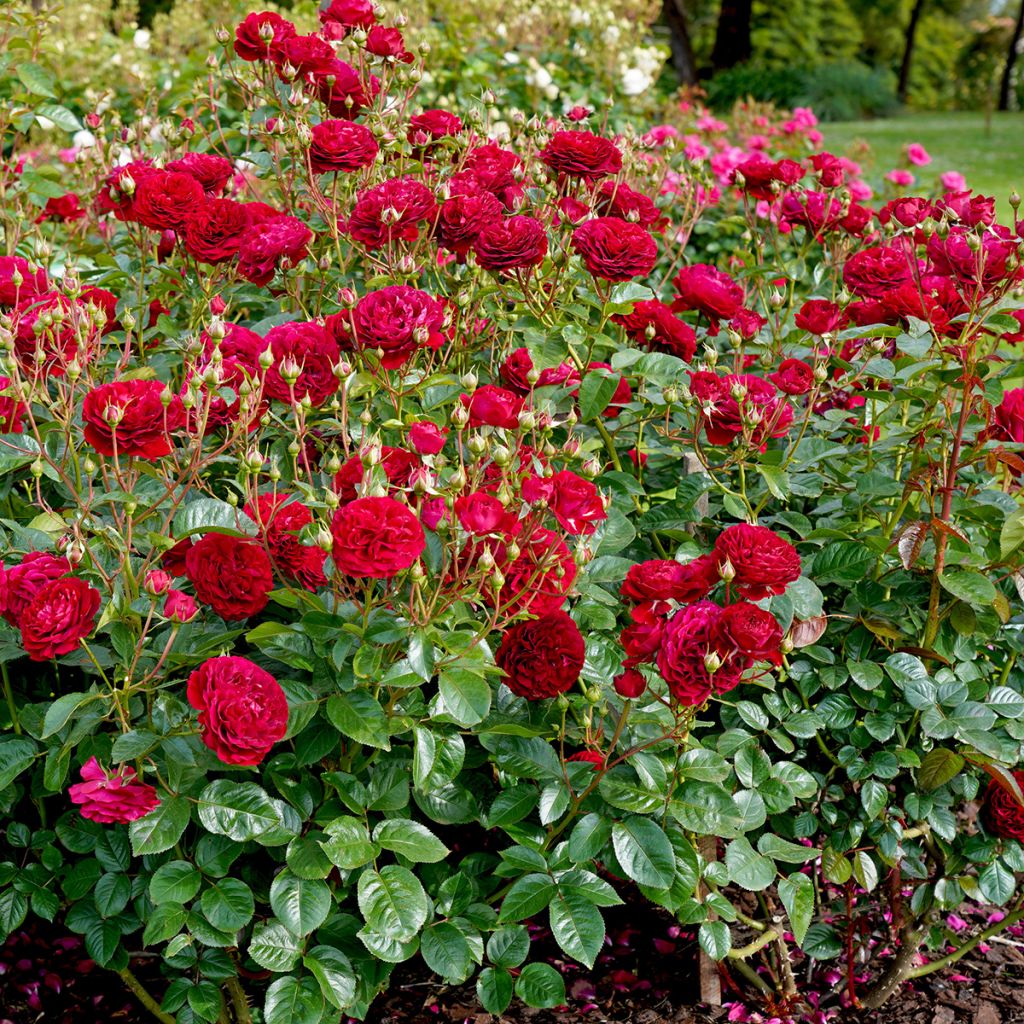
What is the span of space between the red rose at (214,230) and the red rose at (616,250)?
22.1 inches

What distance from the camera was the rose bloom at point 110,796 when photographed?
4.81 ft

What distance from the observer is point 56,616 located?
142 cm

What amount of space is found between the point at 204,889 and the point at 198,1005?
0.18 metres

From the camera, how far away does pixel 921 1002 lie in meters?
2.12

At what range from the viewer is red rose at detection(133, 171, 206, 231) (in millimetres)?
1854

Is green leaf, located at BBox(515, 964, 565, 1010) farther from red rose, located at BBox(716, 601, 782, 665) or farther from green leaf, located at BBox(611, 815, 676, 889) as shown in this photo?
red rose, located at BBox(716, 601, 782, 665)

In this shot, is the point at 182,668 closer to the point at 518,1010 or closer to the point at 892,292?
the point at 518,1010

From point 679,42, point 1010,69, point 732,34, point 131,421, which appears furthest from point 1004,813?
point 1010,69

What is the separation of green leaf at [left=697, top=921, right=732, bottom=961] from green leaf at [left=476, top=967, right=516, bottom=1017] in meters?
0.30

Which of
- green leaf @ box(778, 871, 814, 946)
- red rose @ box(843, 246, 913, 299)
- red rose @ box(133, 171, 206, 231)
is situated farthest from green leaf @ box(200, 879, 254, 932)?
red rose @ box(843, 246, 913, 299)

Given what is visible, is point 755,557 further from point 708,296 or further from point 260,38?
point 260,38

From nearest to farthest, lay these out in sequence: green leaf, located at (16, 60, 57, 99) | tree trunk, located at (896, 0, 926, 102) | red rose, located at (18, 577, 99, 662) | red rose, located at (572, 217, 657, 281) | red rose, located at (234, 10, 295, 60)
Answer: red rose, located at (18, 577, 99, 662) → red rose, located at (572, 217, 657, 281) → red rose, located at (234, 10, 295, 60) → green leaf, located at (16, 60, 57, 99) → tree trunk, located at (896, 0, 926, 102)

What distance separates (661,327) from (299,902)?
1.11 m

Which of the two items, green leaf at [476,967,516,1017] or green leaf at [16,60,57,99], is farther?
green leaf at [16,60,57,99]
